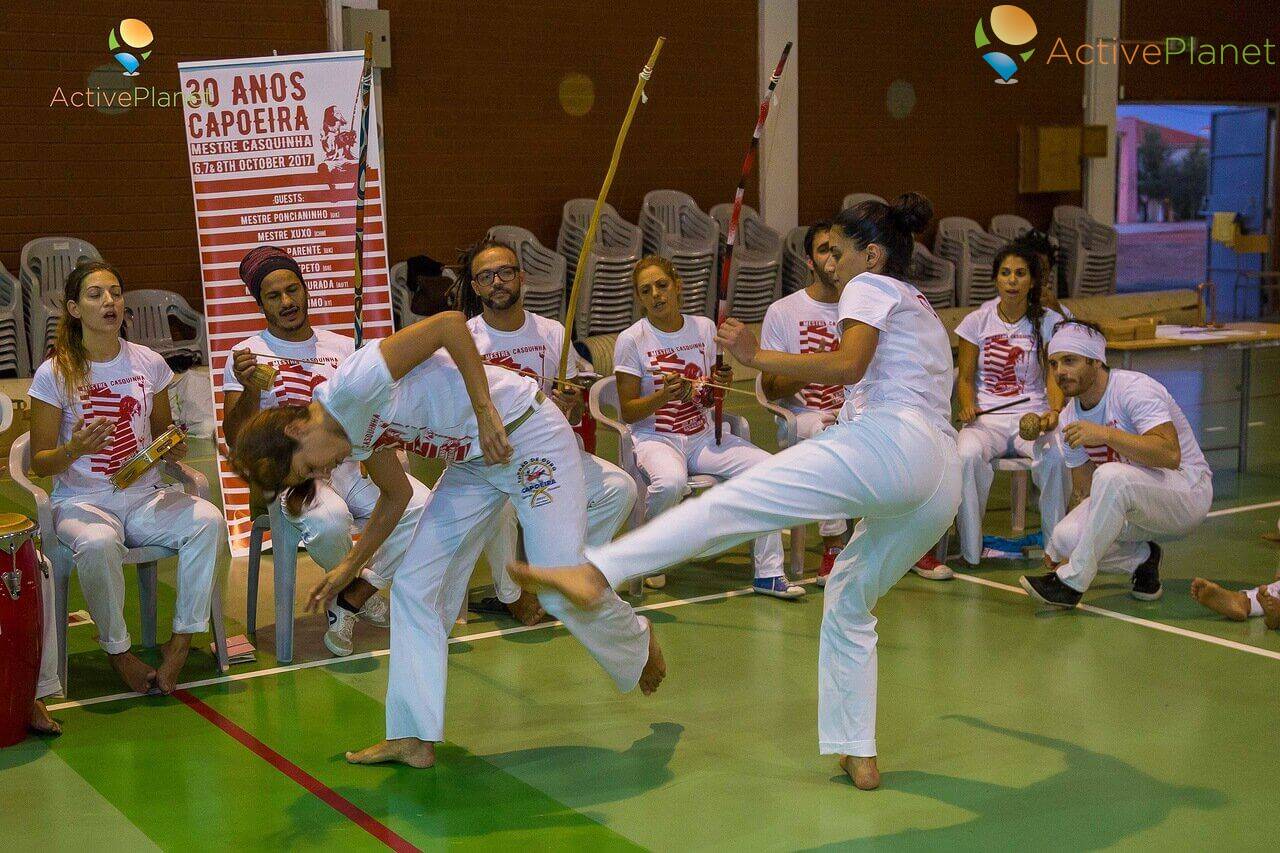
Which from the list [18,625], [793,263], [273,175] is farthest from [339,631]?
[793,263]

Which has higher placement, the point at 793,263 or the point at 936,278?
the point at 793,263

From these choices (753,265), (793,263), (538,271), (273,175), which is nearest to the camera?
(273,175)

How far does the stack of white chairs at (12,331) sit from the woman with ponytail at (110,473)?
470cm

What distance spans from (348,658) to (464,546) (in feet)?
3.93

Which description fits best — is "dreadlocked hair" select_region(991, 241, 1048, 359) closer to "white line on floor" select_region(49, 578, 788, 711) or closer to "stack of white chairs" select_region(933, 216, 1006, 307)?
"white line on floor" select_region(49, 578, 788, 711)

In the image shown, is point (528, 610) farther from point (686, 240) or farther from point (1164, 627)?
point (686, 240)

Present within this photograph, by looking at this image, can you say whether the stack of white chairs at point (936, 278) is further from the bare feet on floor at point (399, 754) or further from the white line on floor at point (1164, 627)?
the bare feet on floor at point (399, 754)

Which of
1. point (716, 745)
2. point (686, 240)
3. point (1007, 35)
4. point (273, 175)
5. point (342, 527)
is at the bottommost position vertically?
point (716, 745)

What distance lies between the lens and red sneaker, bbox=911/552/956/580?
5.60 m

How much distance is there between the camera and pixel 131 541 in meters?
4.45

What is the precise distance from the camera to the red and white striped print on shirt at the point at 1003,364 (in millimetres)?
6070

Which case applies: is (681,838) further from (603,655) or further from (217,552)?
(217,552)

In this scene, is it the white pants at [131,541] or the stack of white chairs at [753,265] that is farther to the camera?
the stack of white chairs at [753,265]

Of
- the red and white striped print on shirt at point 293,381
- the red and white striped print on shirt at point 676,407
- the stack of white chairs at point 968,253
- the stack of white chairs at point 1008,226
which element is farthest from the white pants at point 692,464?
the stack of white chairs at point 1008,226
